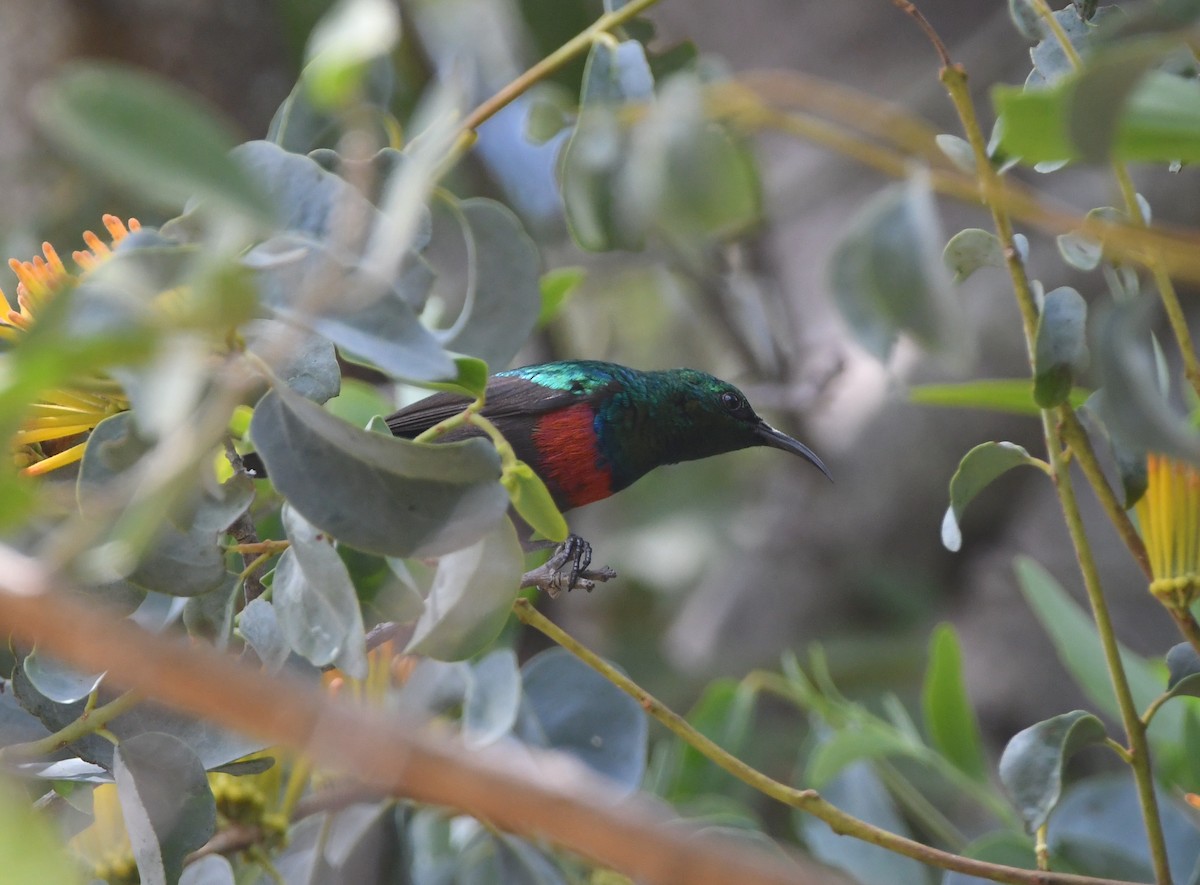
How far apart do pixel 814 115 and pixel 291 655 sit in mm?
3764

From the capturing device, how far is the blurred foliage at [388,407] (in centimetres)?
78

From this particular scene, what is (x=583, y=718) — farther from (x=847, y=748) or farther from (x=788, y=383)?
(x=788, y=383)

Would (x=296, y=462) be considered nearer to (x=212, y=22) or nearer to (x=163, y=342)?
(x=163, y=342)

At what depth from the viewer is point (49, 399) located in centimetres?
138

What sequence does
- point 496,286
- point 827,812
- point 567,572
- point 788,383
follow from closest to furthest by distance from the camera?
point 827,812 → point 496,286 → point 567,572 → point 788,383

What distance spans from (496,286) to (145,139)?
85cm

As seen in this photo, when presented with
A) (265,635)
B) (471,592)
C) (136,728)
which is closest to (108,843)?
(136,728)

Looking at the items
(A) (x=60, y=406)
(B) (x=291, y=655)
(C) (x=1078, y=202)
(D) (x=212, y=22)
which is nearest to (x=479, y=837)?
(B) (x=291, y=655)

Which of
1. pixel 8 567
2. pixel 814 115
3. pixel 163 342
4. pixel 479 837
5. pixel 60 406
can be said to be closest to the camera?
pixel 8 567

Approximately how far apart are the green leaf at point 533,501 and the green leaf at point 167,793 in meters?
0.45

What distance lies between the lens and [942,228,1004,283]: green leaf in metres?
1.31

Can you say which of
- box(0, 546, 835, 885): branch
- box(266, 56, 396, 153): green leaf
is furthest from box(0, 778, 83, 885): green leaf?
box(266, 56, 396, 153): green leaf

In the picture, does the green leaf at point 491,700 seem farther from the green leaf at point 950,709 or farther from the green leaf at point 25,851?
the green leaf at point 25,851

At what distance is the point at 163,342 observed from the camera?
0.75 meters
